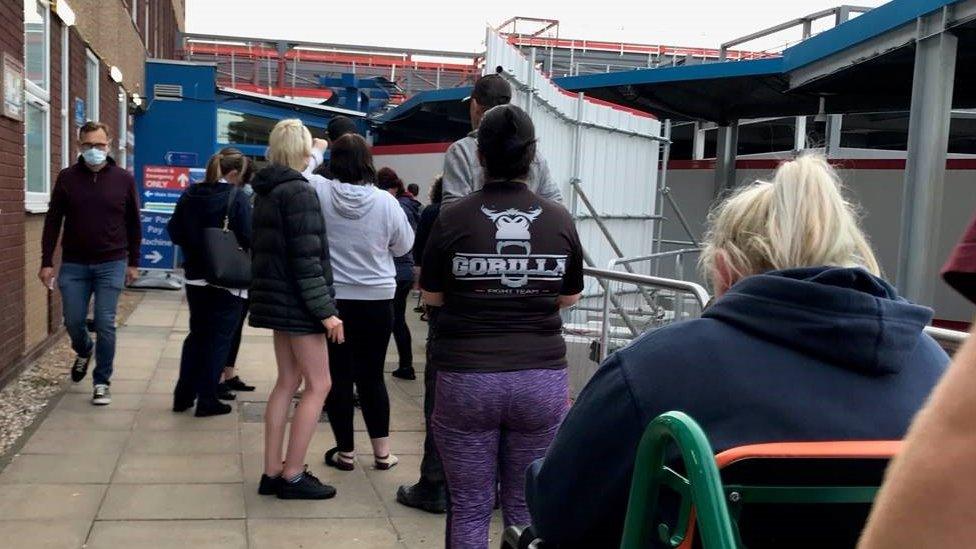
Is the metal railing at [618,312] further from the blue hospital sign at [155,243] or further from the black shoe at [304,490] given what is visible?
the blue hospital sign at [155,243]

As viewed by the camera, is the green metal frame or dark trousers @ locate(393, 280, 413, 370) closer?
the green metal frame

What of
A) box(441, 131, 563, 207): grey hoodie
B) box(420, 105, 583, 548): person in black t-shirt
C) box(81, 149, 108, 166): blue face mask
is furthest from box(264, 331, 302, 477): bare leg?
box(81, 149, 108, 166): blue face mask

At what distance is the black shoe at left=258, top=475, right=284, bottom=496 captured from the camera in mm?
5004

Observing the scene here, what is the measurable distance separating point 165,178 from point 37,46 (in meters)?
6.31

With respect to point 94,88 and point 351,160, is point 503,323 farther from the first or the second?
point 94,88

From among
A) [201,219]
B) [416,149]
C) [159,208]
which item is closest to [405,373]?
[201,219]

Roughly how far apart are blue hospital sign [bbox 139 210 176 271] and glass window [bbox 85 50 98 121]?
262 centimetres

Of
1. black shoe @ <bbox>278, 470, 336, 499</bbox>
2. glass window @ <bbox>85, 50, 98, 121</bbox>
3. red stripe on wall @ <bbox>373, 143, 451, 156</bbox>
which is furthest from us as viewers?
red stripe on wall @ <bbox>373, 143, 451, 156</bbox>

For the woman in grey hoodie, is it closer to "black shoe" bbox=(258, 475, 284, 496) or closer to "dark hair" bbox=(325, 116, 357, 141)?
"dark hair" bbox=(325, 116, 357, 141)

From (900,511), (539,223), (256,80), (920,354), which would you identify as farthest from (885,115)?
(256,80)

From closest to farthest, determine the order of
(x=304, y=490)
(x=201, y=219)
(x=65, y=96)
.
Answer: (x=304, y=490)
(x=201, y=219)
(x=65, y=96)

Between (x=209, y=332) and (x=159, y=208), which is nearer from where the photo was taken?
(x=209, y=332)

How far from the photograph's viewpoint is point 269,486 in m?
5.02

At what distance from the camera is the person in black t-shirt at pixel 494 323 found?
3283 millimetres
